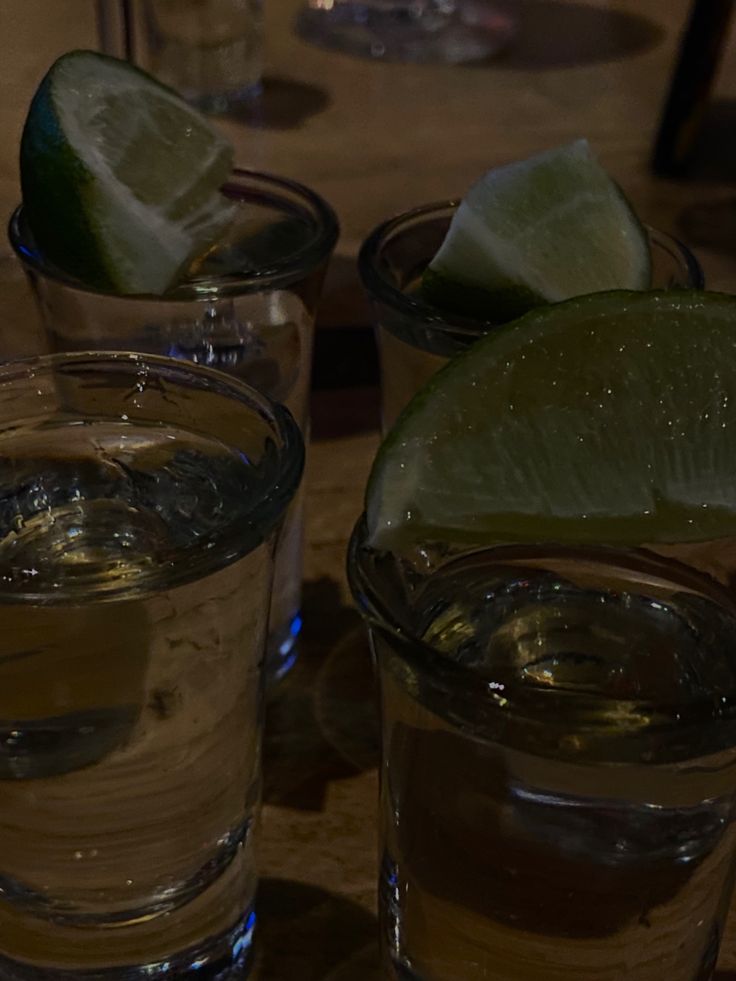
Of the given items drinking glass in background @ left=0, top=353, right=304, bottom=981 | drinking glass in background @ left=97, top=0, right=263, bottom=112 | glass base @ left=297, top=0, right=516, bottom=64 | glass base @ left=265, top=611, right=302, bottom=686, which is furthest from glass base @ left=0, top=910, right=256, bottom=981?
glass base @ left=297, top=0, right=516, bottom=64

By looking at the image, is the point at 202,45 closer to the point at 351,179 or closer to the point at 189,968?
the point at 351,179

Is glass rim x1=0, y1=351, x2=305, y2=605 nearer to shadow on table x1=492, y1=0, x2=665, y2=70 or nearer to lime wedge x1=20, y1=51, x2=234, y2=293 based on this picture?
lime wedge x1=20, y1=51, x2=234, y2=293

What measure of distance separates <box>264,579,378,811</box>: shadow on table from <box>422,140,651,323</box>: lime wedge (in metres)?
0.17

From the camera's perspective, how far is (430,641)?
14.3 inches

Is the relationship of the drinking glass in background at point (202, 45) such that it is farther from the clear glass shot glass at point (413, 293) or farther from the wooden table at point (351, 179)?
the clear glass shot glass at point (413, 293)

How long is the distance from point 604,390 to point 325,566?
29 cm

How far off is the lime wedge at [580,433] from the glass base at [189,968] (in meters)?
0.16

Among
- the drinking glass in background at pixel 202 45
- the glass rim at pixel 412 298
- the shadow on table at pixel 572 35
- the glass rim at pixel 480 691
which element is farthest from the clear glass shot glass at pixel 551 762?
the shadow on table at pixel 572 35

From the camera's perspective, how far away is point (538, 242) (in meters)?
0.48

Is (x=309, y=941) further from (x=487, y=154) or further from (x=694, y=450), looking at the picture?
(x=487, y=154)

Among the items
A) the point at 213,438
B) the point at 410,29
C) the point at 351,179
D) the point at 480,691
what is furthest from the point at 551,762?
the point at 410,29

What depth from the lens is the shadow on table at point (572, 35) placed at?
1.33 meters

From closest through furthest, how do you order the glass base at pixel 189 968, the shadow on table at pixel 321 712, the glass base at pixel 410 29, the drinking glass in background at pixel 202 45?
the glass base at pixel 189 968, the shadow on table at pixel 321 712, the drinking glass in background at pixel 202 45, the glass base at pixel 410 29

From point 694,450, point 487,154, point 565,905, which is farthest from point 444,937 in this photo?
point 487,154
